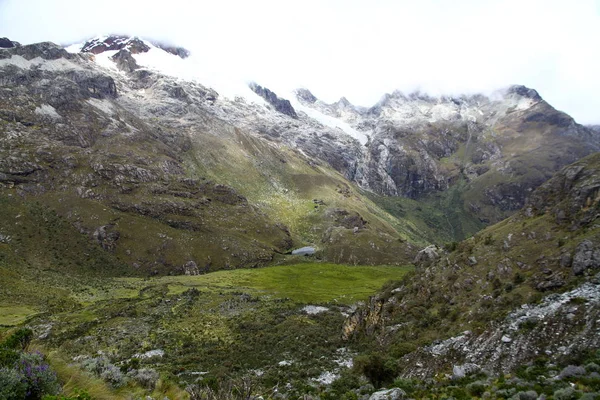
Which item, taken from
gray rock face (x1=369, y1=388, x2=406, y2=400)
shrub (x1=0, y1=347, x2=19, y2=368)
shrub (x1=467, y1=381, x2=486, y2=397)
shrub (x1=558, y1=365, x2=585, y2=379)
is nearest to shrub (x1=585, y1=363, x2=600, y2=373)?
shrub (x1=558, y1=365, x2=585, y2=379)

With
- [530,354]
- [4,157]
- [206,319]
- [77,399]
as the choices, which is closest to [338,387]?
[530,354]

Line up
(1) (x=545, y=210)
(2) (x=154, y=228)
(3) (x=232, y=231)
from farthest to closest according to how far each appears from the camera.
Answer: (3) (x=232, y=231), (2) (x=154, y=228), (1) (x=545, y=210)

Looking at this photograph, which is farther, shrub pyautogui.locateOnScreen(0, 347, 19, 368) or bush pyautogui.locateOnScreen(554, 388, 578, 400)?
bush pyautogui.locateOnScreen(554, 388, 578, 400)

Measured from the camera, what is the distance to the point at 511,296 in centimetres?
3212

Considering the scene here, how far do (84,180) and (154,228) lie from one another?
1729 inches

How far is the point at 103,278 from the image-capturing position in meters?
129

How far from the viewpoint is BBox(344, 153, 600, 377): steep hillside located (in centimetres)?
2530

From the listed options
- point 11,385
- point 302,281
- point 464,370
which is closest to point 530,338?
point 464,370

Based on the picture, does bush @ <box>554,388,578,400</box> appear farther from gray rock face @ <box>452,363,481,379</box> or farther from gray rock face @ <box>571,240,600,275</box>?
gray rock face @ <box>571,240,600,275</box>

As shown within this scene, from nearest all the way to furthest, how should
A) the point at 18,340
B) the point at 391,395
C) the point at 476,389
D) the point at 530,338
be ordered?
the point at 18,340 → the point at 476,389 → the point at 391,395 → the point at 530,338

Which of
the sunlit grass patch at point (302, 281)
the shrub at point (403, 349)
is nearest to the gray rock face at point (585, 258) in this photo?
the shrub at point (403, 349)

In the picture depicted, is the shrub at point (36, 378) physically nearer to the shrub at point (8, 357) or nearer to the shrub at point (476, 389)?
the shrub at point (8, 357)

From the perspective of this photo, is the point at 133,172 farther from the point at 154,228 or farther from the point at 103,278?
the point at 103,278

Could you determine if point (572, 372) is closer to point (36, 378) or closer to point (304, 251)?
point (36, 378)
